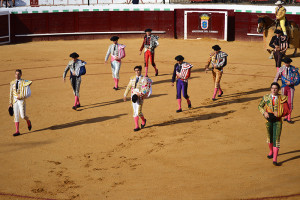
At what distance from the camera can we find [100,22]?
28312 millimetres

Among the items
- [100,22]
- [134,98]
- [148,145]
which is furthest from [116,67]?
[100,22]

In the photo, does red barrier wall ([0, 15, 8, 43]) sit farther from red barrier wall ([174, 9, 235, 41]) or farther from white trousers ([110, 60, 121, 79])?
white trousers ([110, 60, 121, 79])

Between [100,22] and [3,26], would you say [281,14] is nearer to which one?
[100,22]

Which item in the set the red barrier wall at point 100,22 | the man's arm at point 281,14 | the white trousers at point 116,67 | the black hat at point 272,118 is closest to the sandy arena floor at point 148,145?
the white trousers at point 116,67

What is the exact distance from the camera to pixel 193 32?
27.8 metres

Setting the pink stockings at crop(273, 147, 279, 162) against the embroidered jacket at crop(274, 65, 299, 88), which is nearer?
the pink stockings at crop(273, 147, 279, 162)

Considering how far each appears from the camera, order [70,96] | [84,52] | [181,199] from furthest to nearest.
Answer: [84,52]
[70,96]
[181,199]

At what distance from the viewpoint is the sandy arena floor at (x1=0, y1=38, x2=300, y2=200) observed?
1052 cm

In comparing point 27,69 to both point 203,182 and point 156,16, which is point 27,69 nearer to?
point 156,16

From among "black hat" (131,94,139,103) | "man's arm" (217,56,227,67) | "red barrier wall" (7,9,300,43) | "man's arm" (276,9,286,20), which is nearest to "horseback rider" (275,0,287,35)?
"man's arm" (276,9,286,20)

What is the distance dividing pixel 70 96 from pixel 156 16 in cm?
1170

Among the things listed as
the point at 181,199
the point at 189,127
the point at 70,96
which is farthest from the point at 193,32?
the point at 181,199

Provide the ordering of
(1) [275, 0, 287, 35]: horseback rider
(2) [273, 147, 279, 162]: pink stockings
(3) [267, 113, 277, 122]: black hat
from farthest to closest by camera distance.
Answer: (1) [275, 0, 287, 35]: horseback rider, (2) [273, 147, 279, 162]: pink stockings, (3) [267, 113, 277, 122]: black hat

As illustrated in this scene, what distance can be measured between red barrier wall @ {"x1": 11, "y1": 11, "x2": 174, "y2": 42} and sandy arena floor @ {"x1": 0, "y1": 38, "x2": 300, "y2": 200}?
7530 millimetres
